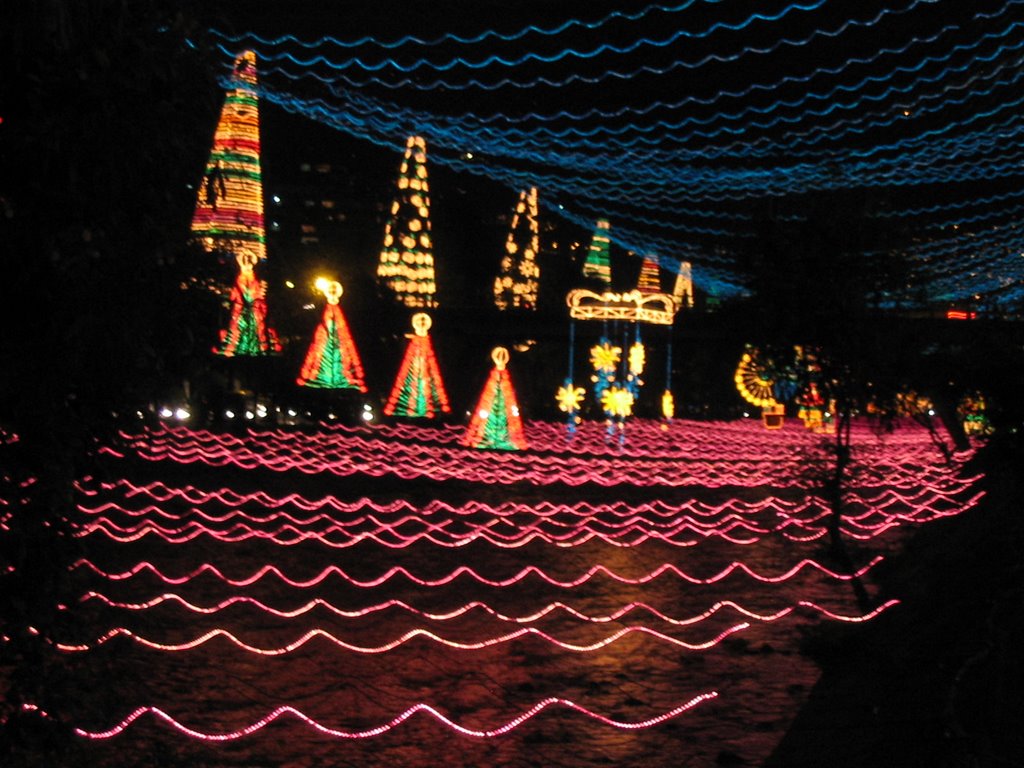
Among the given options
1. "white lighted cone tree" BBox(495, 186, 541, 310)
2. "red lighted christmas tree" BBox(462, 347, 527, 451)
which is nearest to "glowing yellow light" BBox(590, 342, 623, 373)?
"red lighted christmas tree" BBox(462, 347, 527, 451)

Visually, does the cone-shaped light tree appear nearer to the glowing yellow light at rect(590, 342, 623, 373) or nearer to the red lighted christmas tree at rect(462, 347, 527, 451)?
the glowing yellow light at rect(590, 342, 623, 373)

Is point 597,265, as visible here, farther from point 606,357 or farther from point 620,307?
point 620,307

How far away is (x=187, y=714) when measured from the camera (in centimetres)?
571

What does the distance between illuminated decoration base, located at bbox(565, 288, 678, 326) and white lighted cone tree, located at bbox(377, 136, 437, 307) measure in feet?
31.4

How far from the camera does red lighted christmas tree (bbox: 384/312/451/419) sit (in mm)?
24859

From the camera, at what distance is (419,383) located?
2612 cm

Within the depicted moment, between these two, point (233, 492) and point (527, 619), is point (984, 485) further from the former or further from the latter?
point (233, 492)

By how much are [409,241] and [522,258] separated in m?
7.50

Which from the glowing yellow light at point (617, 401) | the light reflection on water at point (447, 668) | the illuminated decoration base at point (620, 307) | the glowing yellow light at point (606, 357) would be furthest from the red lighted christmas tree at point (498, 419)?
the light reflection on water at point (447, 668)

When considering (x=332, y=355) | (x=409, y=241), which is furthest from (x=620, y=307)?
(x=409, y=241)

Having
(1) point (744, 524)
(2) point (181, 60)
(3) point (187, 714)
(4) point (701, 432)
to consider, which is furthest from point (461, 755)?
(4) point (701, 432)

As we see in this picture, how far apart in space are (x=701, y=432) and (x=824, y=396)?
24133 mm

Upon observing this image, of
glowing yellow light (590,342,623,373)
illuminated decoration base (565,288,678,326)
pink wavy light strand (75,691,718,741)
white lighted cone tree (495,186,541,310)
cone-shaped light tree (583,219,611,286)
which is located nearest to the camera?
pink wavy light strand (75,691,718,741)

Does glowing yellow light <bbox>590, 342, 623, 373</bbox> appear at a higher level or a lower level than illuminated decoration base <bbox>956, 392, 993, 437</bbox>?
higher
